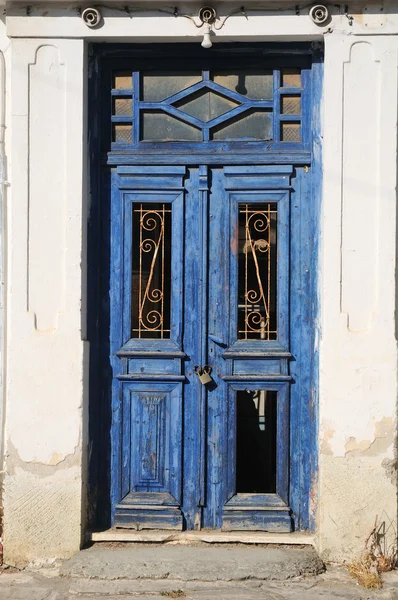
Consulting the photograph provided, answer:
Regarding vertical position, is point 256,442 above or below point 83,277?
below

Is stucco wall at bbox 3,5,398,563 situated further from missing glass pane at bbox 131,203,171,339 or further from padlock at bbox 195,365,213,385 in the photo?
padlock at bbox 195,365,213,385

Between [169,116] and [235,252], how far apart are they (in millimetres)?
1097

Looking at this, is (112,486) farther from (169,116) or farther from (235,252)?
(169,116)

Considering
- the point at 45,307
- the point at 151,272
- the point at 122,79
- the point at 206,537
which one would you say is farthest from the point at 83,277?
the point at 206,537

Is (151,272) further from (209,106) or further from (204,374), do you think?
(209,106)

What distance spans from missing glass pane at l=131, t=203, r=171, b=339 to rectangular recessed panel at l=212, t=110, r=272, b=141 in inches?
27.9

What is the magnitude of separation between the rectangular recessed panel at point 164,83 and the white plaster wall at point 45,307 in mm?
501

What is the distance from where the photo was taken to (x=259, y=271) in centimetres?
559

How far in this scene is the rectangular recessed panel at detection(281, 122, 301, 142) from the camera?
5.57 meters

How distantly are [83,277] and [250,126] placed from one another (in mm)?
1608

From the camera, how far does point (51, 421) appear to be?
210 inches

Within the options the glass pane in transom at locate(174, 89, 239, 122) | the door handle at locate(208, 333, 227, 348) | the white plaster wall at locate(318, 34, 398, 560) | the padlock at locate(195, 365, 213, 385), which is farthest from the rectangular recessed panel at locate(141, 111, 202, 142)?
the padlock at locate(195, 365, 213, 385)

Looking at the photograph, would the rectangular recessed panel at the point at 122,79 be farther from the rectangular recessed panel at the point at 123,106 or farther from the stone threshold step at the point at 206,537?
the stone threshold step at the point at 206,537

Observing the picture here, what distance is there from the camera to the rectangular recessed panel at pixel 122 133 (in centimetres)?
565
